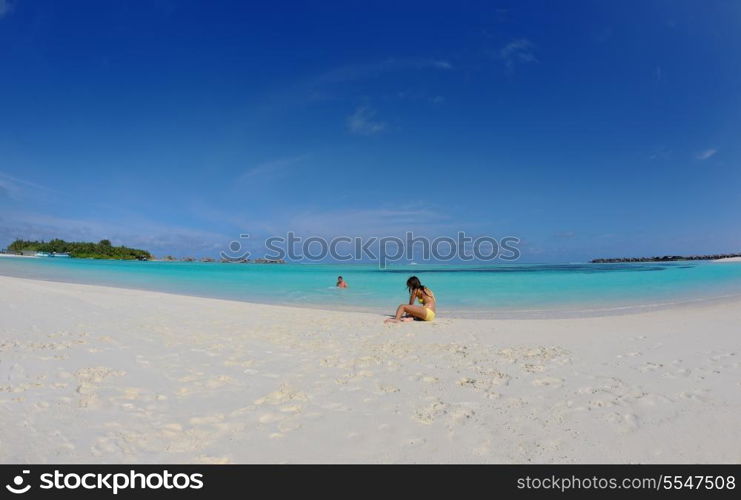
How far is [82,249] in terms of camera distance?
144 meters

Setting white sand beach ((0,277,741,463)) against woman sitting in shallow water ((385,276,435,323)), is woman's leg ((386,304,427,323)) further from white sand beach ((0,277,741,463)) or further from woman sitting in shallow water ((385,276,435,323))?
white sand beach ((0,277,741,463))

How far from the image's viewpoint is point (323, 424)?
386 cm

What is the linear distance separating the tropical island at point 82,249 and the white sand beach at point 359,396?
157 metres

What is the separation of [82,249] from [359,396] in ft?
581

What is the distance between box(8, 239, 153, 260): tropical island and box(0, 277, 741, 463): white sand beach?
15722 centimetres

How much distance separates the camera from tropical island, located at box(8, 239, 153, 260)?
458 ft

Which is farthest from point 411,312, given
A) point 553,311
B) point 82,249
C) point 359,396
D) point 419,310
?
point 82,249

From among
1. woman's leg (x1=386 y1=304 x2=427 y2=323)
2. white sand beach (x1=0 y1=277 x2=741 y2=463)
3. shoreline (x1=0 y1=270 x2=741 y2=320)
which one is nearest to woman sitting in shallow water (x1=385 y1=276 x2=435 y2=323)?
woman's leg (x1=386 y1=304 x2=427 y2=323)

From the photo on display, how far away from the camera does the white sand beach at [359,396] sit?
10.9 feet
